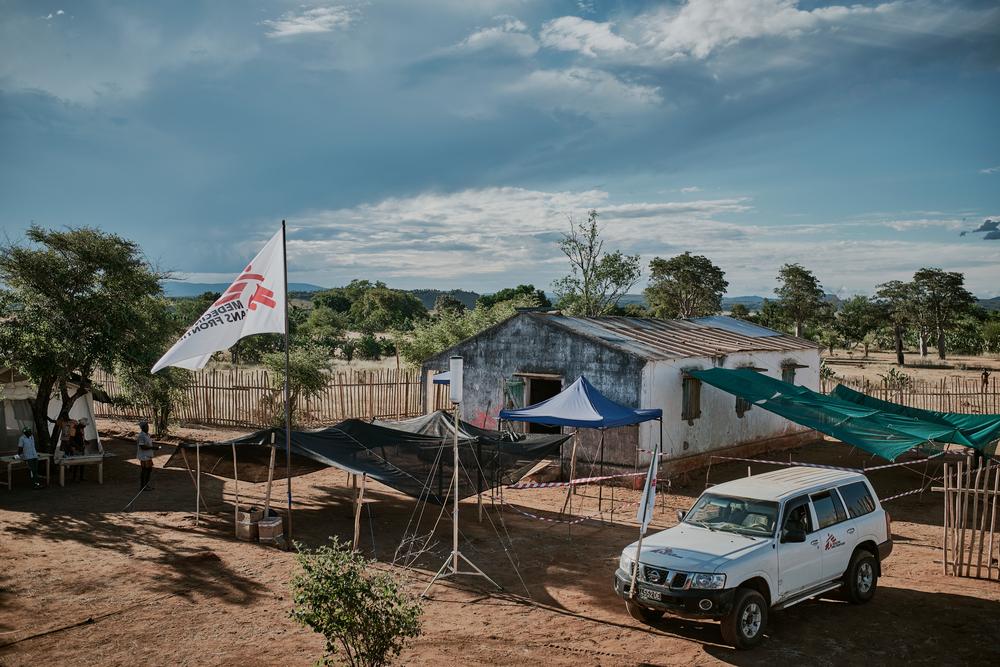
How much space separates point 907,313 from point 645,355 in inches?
1849

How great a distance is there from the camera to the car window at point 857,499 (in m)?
10.0

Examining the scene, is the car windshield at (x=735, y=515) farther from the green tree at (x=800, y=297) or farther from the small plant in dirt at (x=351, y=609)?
the green tree at (x=800, y=297)

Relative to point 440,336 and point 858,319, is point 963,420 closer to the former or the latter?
point 440,336

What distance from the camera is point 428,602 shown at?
10273 millimetres

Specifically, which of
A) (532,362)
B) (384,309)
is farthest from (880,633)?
(384,309)

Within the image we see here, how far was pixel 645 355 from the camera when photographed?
18.0m

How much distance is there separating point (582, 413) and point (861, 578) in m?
6.72

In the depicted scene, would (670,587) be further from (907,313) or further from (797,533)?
(907,313)

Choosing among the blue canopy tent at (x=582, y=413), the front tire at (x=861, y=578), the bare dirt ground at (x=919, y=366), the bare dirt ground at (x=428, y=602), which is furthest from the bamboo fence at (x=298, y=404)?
the bare dirt ground at (x=919, y=366)

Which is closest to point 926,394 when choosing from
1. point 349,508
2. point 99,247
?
point 349,508

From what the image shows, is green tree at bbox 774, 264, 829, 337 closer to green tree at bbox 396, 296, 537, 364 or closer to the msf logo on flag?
green tree at bbox 396, 296, 537, 364

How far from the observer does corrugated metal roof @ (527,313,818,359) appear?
1897cm

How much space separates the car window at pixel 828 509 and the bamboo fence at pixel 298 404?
53.7 ft

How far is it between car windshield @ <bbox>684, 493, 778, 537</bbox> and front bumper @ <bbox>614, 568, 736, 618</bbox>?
44.7 inches
